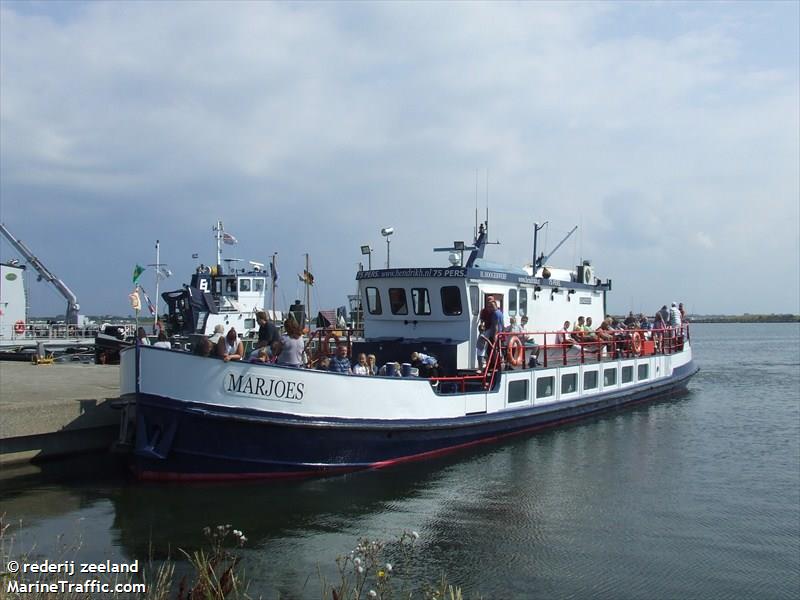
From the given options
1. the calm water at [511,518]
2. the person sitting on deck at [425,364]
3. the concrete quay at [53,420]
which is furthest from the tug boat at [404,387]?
the concrete quay at [53,420]

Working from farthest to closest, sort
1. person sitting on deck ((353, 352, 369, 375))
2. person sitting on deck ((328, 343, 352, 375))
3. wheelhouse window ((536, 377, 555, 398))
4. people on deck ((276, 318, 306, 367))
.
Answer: wheelhouse window ((536, 377, 555, 398))
person sitting on deck ((353, 352, 369, 375))
person sitting on deck ((328, 343, 352, 375))
people on deck ((276, 318, 306, 367))

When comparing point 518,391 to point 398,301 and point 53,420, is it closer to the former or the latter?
point 398,301

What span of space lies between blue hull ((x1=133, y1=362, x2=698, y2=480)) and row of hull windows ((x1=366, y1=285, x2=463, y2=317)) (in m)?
3.20

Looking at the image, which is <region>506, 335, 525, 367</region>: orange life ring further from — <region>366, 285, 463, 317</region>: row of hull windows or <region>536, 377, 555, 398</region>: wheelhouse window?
<region>366, 285, 463, 317</region>: row of hull windows

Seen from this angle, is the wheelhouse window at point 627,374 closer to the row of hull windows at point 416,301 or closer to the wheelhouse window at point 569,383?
the wheelhouse window at point 569,383

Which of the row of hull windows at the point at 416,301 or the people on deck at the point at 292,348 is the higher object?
the row of hull windows at the point at 416,301

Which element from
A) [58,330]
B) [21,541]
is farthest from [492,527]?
[58,330]

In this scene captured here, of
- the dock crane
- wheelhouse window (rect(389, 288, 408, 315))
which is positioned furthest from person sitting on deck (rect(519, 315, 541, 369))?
the dock crane

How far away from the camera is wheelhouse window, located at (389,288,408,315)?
57.2 ft

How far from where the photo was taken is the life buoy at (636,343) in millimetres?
22370

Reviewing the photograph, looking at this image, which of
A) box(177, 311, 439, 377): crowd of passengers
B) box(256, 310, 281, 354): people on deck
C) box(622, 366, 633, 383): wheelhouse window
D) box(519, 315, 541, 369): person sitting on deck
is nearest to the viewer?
box(177, 311, 439, 377): crowd of passengers

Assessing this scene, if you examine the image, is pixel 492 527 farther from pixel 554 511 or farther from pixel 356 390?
pixel 356 390

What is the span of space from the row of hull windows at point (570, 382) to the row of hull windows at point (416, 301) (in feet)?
7.05

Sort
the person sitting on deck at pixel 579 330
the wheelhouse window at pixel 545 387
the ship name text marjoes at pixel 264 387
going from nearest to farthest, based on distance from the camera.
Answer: the ship name text marjoes at pixel 264 387 → the wheelhouse window at pixel 545 387 → the person sitting on deck at pixel 579 330
